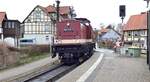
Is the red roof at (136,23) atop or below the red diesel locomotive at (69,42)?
atop

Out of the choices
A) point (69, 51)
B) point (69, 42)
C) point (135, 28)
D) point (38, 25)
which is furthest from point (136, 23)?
Answer: point (69, 51)

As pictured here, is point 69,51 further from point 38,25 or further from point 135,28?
point 135,28

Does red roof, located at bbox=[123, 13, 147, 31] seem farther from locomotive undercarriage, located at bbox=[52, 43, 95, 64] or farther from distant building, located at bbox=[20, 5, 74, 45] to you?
locomotive undercarriage, located at bbox=[52, 43, 95, 64]

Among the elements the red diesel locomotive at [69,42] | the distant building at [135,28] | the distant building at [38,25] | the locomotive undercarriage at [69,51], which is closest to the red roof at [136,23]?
the distant building at [135,28]

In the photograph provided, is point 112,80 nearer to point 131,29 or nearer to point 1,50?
point 1,50

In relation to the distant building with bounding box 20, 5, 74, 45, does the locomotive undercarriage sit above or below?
below

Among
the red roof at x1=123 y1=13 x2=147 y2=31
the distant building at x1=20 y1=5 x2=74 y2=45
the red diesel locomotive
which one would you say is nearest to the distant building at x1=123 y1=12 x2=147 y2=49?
the red roof at x1=123 y1=13 x2=147 y2=31

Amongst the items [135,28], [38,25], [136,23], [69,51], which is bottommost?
[69,51]

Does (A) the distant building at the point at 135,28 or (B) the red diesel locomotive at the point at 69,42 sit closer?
(B) the red diesel locomotive at the point at 69,42

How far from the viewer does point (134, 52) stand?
42125mm

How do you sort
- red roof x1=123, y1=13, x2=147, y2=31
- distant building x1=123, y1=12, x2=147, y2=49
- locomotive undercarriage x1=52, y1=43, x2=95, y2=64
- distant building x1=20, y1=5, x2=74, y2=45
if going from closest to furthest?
1. locomotive undercarriage x1=52, y1=43, x2=95, y2=64
2. distant building x1=20, y1=5, x2=74, y2=45
3. distant building x1=123, y1=12, x2=147, y2=49
4. red roof x1=123, y1=13, x2=147, y2=31

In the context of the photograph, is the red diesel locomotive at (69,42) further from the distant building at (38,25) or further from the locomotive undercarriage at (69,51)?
the distant building at (38,25)

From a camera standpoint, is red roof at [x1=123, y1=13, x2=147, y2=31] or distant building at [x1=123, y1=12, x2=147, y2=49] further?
red roof at [x1=123, y1=13, x2=147, y2=31]

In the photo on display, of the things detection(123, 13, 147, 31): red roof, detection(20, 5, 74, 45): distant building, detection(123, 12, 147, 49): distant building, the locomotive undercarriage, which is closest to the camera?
the locomotive undercarriage
